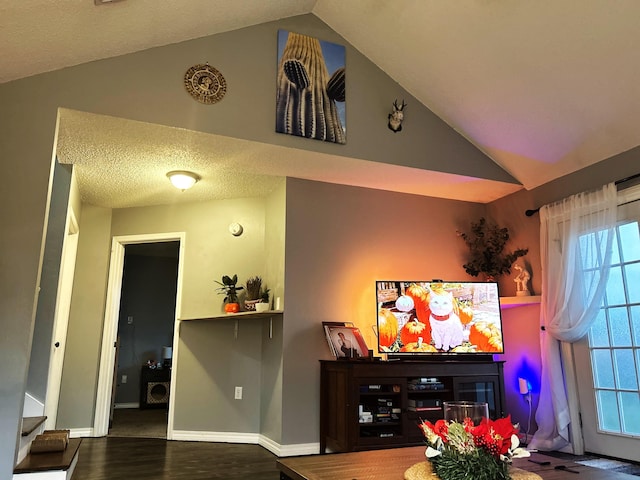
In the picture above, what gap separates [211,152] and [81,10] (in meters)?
1.37

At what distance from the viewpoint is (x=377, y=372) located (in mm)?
3879

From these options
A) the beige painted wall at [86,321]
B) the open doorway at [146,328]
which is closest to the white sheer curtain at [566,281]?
the beige painted wall at [86,321]

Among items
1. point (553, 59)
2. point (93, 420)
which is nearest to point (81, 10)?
point (553, 59)

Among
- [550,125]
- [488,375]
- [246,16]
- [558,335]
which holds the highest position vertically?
[246,16]

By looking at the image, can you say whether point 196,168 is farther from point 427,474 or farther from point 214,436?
point 427,474

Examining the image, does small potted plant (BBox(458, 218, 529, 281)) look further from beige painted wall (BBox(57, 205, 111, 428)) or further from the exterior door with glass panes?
beige painted wall (BBox(57, 205, 111, 428))

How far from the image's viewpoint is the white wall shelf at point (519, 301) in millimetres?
4441

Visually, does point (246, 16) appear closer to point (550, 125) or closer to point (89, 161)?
point (89, 161)

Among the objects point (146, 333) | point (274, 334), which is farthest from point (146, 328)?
point (274, 334)

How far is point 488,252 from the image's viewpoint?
4.96m

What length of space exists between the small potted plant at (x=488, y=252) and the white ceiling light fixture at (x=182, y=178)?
114 inches

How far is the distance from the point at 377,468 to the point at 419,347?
92.4 inches

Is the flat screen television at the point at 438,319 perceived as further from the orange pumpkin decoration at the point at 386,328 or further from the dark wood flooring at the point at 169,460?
the dark wood flooring at the point at 169,460

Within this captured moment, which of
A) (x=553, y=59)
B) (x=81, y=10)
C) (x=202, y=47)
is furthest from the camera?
(x=202, y=47)
